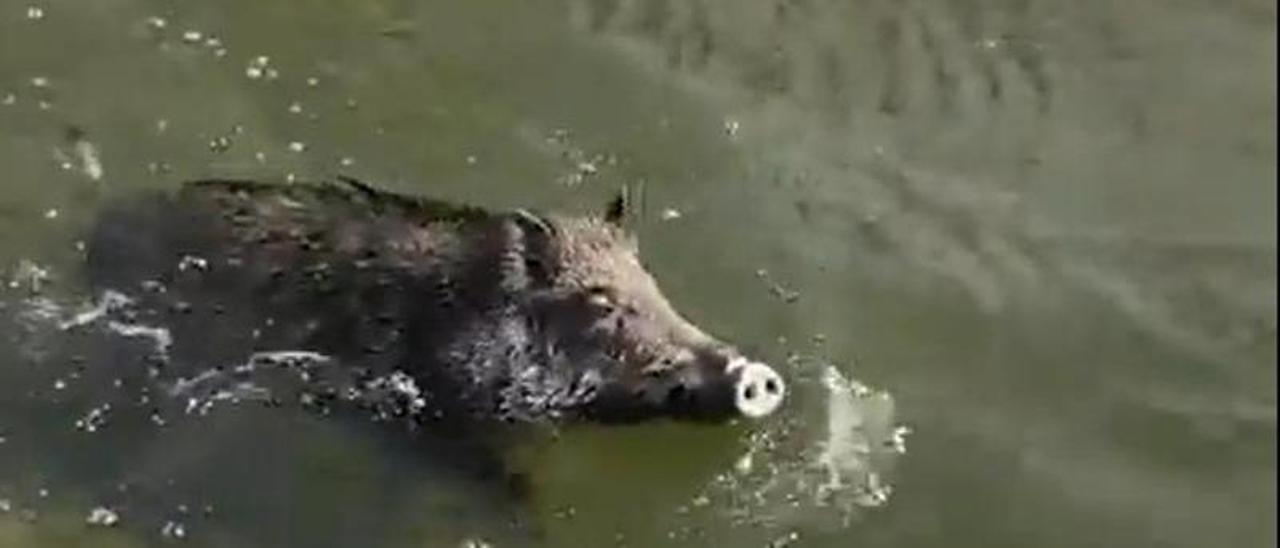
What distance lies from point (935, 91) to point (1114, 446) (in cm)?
137

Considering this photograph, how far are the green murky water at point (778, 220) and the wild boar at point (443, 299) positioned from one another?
0.24 metres

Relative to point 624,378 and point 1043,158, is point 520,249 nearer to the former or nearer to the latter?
point 624,378

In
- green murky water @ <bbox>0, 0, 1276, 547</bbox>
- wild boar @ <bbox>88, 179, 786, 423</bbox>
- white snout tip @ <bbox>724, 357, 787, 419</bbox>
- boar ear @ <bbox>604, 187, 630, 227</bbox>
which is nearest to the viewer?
white snout tip @ <bbox>724, 357, 787, 419</bbox>

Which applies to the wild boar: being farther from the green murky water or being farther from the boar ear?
the green murky water

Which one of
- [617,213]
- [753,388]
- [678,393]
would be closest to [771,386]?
[753,388]

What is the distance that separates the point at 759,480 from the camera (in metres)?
6.12

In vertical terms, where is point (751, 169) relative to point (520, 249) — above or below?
above

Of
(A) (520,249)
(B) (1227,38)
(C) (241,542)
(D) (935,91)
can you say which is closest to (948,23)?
(D) (935,91)

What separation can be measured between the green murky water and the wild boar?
243mm

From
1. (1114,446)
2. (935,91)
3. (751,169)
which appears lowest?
(1114,446)

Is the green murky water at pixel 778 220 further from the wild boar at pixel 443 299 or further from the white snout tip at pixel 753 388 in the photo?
the white snout tip at pixel 753 388

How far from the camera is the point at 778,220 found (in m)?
6.82

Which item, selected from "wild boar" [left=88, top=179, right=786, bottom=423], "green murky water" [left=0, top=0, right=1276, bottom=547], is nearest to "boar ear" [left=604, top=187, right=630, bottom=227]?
"wild boar" [left=88, top=179, right=786, bottom=423]

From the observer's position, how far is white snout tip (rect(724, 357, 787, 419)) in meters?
5.50
